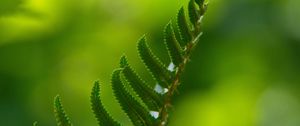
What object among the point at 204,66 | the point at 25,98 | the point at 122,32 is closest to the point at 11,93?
the point at 25,98

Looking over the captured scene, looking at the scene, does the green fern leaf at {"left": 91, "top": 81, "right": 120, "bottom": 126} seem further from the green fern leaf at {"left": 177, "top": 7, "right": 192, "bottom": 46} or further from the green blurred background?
the green blurred background

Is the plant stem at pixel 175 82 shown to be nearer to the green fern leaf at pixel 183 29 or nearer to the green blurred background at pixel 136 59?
the green fern leaf at pixel 183 29

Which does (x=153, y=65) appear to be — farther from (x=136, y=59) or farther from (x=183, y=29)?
(x=136, y=59)

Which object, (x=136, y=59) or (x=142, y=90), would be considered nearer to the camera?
(x=142, y=90)

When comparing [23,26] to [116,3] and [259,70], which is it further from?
[259,70]

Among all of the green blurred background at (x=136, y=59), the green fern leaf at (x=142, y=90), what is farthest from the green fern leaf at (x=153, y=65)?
the green blurred background at (x=136, y=59)

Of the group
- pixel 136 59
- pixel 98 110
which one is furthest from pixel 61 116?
pixel 136 59
